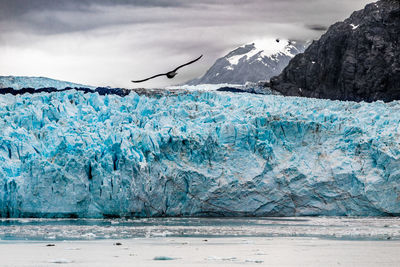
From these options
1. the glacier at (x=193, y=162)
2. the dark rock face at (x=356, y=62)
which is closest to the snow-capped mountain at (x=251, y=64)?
the dark rock face at (x=356, y=62)

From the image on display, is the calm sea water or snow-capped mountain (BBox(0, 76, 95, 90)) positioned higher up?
snow-capped mountain (BBox(0, 76, 95, 90))

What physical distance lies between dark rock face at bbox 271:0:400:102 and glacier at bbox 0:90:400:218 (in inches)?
438

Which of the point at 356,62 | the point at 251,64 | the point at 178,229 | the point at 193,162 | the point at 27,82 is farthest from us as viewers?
the point at 251,64

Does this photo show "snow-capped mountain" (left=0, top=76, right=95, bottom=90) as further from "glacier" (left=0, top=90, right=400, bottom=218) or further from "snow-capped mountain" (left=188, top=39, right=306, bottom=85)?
"snow-capped mountain" (left=188, top=39, right=306, bottom=85)

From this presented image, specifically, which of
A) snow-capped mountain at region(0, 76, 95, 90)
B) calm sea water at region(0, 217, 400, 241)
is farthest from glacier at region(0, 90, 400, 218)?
snow-capped mountain at region(0, 76, 95, 90)

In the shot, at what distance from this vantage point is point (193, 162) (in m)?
23.5

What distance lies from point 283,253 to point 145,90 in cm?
2058

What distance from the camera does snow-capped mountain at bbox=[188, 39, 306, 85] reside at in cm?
6066

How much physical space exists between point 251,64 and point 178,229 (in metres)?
46.7

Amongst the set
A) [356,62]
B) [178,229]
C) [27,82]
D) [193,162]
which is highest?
[356,62]

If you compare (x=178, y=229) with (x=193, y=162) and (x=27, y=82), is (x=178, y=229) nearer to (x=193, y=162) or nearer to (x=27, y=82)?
(x=193, y=162)

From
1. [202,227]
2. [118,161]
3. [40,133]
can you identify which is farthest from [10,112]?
[202,227]

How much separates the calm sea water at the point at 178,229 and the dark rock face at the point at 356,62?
57.4ft

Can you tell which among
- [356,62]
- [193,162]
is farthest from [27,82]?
[356,62]
